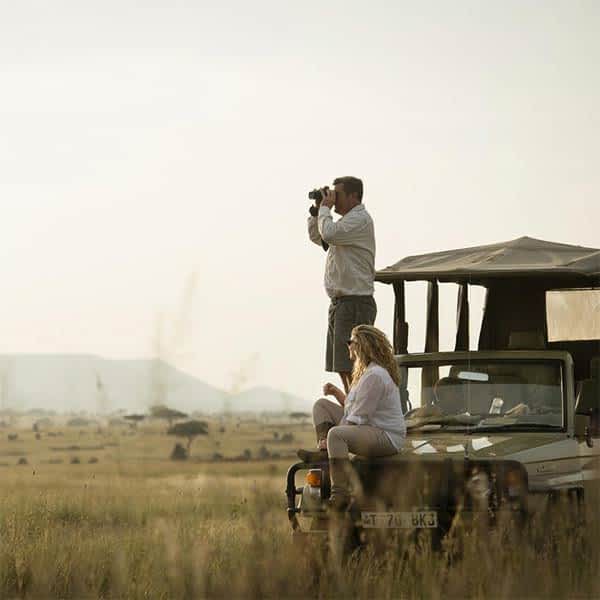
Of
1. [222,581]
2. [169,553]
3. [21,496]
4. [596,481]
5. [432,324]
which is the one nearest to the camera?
[169,553]

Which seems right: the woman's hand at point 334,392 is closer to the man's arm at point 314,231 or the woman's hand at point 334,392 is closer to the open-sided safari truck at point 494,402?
the open-sided safari truck at point 494,402

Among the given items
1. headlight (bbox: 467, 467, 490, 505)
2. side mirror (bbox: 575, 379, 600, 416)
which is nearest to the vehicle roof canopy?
side mirror (bbox: 575, 379, 600, 416)

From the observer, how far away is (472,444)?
1055 centimetres

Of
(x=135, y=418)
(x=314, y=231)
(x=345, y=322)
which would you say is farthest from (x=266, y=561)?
(x=314, y=231)

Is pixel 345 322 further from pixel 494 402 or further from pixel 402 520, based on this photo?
pixel 402 520

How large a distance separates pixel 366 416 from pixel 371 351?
443mm

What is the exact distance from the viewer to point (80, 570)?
10.1m

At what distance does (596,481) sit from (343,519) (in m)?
2.01

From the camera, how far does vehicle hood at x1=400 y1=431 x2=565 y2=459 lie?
33.6ft

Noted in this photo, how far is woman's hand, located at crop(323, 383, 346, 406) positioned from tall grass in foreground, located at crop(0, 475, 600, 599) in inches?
27.4

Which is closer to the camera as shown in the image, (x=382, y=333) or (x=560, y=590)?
(x=560, y=590)

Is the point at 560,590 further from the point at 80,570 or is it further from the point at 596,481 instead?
the point at 80,570

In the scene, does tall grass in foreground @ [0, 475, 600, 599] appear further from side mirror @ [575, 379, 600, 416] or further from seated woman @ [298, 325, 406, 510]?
side mirror @ [575, 379, 600, 416]

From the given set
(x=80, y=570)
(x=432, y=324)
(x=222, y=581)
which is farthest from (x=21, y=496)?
(x=222, y=581)
